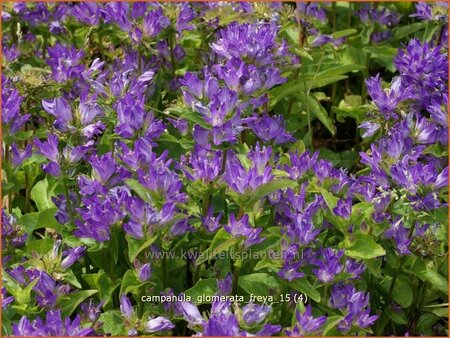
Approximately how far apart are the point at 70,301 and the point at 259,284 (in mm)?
623

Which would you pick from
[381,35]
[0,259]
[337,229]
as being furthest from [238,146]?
[381,35]

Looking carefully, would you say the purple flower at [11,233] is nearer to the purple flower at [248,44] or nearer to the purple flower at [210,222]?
the purple flower at [210,222]

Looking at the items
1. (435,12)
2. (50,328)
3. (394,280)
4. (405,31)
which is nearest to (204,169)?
(50,328)

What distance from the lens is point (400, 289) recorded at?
121 inches

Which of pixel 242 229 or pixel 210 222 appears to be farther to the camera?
pixel 210 222

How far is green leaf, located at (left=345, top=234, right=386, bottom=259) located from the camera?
276 cm

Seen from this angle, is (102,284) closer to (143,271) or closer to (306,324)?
(143,271)

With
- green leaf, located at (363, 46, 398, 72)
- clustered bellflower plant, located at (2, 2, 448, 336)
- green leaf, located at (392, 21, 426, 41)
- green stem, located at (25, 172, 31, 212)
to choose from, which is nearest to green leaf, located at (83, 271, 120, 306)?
clustered bellflower plant, located at (2, 2, 448, 336)

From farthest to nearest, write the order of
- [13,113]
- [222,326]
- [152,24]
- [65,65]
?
1. [152,24]
2. [65,65]
3. [13,113]
4. [222,326]

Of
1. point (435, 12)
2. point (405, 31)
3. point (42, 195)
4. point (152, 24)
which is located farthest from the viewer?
point (405, 31)

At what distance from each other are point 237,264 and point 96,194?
0.55 meters

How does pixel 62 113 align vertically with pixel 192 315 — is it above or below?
above

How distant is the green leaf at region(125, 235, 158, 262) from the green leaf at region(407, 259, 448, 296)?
925 mm

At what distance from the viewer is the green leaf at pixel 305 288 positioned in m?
2.70
